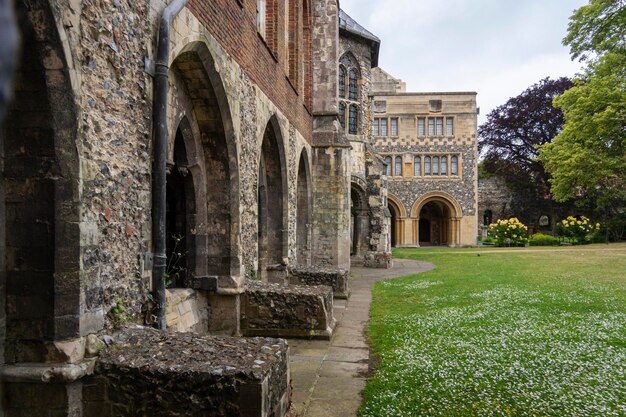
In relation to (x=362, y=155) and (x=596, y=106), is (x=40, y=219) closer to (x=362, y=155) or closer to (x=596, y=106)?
(x=596, y=106)

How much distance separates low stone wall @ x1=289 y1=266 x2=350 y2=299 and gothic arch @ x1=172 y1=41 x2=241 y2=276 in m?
3.83

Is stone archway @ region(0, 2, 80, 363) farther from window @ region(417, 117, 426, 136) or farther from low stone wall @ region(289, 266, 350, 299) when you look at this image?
window @ region(417, 117, 426, 136)

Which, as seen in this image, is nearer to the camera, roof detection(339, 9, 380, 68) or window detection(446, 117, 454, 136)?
roof detection(339, 9, 380, 68)

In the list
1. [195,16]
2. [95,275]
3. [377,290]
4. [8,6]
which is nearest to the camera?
[8,6]

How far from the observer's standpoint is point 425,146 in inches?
1426

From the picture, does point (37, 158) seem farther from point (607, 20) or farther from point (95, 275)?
point (607, 20)

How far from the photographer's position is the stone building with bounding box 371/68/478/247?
117 feet

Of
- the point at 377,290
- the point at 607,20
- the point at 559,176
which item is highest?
the point at 607,20

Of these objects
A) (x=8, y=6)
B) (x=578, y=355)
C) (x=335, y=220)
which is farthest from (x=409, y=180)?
(x=8, y=6)

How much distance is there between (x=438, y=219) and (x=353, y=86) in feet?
69.9

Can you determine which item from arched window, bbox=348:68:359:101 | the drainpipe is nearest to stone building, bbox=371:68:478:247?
arched window, bbox=348:68:359:101

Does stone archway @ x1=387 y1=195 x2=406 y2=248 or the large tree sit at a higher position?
the large tree

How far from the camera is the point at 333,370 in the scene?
5992 millimetres

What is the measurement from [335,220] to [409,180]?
21739 millimetres
